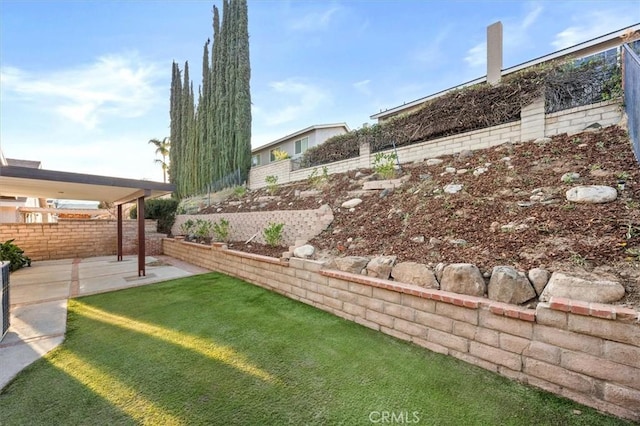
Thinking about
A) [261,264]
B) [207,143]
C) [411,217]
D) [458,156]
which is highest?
[207,143]

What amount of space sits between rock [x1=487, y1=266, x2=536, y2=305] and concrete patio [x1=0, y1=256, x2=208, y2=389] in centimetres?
435

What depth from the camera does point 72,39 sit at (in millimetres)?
7117

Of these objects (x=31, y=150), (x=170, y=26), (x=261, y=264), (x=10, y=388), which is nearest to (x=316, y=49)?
(x=170, y=26)

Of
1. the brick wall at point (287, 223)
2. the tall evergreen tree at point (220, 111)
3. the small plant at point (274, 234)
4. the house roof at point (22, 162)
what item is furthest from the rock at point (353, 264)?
the house roof at point (22, 162)

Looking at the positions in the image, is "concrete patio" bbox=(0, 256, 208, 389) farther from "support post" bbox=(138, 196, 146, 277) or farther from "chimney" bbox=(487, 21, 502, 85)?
"chimney" bbox=(487, 21, 502, 85)

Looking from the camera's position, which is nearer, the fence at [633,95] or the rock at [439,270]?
the rock at [439,270]

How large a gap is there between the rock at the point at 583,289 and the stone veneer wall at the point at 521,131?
172 inches

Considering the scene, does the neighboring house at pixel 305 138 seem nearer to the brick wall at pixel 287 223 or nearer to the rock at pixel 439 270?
the brick wall at pixel 287 223

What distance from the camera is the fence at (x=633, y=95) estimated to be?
11.1ft

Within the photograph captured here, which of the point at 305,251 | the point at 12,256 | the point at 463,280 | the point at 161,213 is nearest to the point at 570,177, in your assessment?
the point at 463,280

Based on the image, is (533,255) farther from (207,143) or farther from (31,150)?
(31,150)

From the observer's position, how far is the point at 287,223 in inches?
258

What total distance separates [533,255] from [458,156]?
4.21 metres

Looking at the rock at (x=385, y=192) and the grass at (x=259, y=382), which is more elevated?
the rock at (x=385, y=192)
